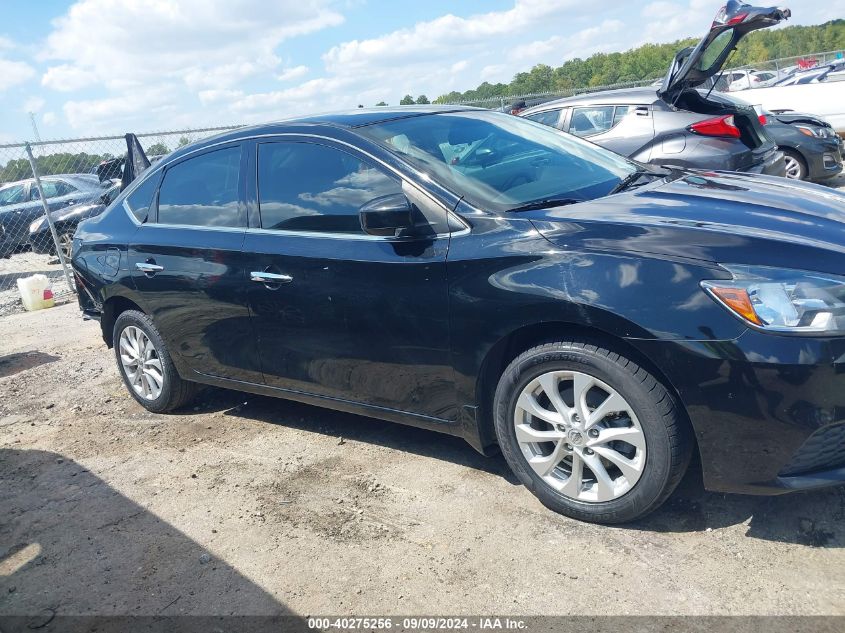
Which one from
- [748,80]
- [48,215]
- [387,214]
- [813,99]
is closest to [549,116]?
[813,99]

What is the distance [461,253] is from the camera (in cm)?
319

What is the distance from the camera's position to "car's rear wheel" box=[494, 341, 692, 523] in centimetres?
280

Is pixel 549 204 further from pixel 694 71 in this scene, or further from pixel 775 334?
pixel 694 71

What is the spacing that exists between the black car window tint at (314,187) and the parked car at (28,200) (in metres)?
9.69

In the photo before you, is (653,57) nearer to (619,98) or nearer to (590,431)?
(619,98)

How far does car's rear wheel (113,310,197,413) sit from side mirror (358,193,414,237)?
2200mm

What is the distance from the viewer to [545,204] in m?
3.30

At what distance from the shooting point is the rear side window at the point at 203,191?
4207 millimetres

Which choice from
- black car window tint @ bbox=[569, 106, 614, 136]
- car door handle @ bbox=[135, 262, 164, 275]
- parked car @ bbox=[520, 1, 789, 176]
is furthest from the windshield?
black car window tint @ bbox=[569, 106, 614, 136]

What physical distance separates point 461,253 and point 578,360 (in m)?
0.69

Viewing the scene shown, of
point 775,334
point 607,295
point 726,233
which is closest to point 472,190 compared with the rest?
point 607,295

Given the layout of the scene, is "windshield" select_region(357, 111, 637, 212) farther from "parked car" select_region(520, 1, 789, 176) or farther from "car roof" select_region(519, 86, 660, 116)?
"car roof" select_region(519, 86, 660, 116)

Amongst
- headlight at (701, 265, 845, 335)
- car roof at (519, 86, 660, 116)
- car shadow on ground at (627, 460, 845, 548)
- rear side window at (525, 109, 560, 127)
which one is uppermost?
car roof at (519, 86, 660, 116)

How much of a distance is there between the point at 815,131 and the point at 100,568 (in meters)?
9.52
